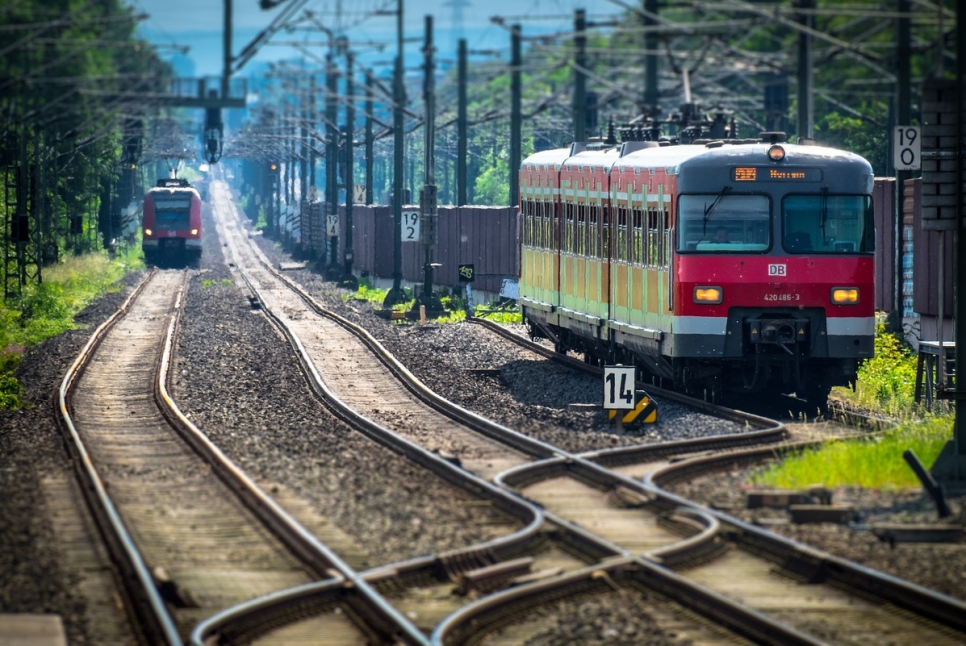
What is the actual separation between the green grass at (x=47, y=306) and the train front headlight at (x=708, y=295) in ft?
28.3

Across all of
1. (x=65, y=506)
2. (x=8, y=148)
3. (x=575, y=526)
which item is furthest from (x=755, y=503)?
(x=8, y=148)

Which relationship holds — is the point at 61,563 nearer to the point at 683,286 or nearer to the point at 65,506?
the point at 65,506

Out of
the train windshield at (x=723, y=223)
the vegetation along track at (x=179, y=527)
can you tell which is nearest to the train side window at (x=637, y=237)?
the train windshield at (x=723, y=223)

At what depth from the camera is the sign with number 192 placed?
16.5 m

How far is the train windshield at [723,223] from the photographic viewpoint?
1808cm

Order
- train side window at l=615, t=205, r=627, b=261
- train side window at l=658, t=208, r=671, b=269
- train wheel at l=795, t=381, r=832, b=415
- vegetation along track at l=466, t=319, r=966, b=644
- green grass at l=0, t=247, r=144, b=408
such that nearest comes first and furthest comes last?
vegetation along track at l=466, t=319, r=966, b=644, train side window at l=658, t=208, r=671, b=269, train wheel at l=795, t=381, r=832, b=415, train side window at l=615, t=205, r=627, b=261, green grass at l=0, t=247, r=144, b=408

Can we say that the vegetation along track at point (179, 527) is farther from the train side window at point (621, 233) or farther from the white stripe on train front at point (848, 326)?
the white stripe on train front at point (848, 326)

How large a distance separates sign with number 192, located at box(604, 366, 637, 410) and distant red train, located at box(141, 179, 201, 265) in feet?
169

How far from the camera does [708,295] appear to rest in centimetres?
1811

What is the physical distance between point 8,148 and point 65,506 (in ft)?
113

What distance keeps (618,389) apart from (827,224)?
138 inches

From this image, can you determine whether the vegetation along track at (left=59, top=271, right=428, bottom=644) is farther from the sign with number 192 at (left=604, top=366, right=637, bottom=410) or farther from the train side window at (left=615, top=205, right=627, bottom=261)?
the train side window at (left=615, top=205, right=627, bottom=261)

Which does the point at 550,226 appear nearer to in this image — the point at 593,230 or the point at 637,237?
the point at 593,230

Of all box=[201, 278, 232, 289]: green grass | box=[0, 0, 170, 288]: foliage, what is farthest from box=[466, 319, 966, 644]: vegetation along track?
box=[201, 278, 232, 289]: green grass
